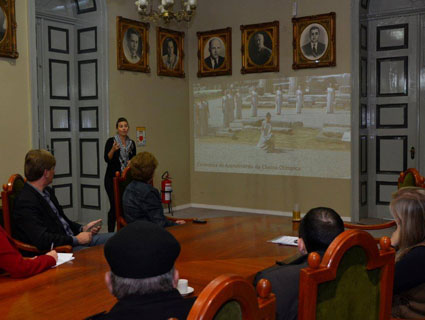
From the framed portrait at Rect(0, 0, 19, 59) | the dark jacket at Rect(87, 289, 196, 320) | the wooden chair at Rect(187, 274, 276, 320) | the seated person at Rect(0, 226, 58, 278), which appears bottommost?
the seated person at Rect(0, 226, 58, 278)

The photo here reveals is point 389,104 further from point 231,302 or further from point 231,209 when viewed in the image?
point 231,302

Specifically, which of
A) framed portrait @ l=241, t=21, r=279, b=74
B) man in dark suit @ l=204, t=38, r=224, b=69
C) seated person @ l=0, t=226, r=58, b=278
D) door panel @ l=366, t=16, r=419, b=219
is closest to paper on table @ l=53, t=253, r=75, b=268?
seated person @ l=0, t=226, r=58, b=278

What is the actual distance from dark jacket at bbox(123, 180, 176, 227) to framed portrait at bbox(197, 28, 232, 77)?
195 inches

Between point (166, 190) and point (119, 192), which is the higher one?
point (119, 192)

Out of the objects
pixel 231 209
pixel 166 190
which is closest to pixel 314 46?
pixel 231 209

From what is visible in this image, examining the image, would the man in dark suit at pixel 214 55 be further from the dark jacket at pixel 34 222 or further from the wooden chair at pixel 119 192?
the dark jacket at pixel 34 222

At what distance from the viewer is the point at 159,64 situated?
8289 millimetres

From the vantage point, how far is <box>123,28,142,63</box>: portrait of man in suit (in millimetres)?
7672

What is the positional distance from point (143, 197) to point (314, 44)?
15.6 feet

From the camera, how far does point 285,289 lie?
1.85m

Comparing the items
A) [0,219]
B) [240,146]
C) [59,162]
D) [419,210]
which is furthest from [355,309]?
[240,146]

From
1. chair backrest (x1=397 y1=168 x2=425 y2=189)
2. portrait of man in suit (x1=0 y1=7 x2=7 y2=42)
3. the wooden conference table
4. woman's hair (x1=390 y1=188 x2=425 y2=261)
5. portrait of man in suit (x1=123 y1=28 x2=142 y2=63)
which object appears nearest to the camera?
the wooden conference table

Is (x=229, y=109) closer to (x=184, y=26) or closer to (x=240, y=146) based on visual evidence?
(x=240, y=146)

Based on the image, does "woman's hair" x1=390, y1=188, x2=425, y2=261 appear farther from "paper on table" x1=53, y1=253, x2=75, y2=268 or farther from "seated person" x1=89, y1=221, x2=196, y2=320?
"paper on table" x1=53, y1=253, x2=75, y2=268
